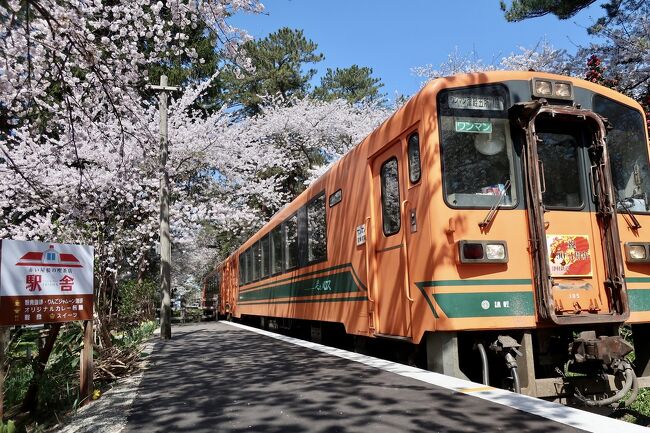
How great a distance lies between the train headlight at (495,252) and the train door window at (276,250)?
6.20 meters

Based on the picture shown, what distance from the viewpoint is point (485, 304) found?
4.55 m

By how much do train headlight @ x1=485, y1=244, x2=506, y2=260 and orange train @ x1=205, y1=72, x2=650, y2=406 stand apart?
0.02 m

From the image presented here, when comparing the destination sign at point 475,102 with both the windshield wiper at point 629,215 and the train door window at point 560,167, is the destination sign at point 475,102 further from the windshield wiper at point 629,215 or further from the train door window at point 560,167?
the windshield wiper at point 629,215

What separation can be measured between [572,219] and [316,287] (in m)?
4.11

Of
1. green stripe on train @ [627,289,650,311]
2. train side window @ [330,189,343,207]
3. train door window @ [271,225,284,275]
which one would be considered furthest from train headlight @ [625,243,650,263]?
train door window @ [271,225,284,275]

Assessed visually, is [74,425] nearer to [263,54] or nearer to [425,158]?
[425,158]

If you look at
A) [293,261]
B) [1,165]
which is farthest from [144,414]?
[1,165]

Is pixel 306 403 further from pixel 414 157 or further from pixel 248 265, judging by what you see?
pixel 248 265

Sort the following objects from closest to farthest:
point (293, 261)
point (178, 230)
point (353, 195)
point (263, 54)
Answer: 1. point (353, 195)
2. point (293, 261)
3. point (178, 230)
4. point (263, 54)

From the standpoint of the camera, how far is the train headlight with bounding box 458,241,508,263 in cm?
455

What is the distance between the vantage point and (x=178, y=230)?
19047mm

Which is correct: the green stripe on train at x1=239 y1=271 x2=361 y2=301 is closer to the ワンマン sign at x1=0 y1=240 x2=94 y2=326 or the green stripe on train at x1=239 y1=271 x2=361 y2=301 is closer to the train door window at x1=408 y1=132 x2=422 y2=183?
the train door window at x1=408 y1=132 x2=422 y2=183

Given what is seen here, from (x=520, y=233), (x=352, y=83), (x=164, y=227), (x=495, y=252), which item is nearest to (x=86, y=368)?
(x=495, y=252)

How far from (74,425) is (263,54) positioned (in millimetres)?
27938
